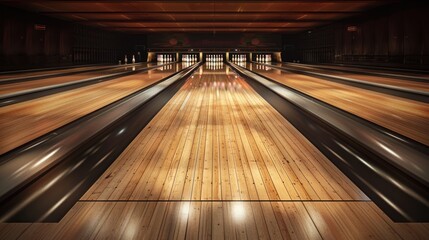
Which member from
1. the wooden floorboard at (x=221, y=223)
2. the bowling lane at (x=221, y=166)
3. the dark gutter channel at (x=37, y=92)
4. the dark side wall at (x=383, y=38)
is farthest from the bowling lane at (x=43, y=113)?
the dark side wall at (x=383, y=38)

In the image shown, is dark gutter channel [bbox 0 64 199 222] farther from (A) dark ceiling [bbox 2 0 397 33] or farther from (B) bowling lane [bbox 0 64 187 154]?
(A) dark ceiling [bbox 2 0 397 33]

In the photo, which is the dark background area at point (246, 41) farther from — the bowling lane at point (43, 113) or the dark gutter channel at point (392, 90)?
the bowling lane at point (43, 113)

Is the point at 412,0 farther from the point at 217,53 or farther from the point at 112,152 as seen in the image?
the point at 217,53

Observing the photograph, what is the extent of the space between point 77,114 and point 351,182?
3.29m

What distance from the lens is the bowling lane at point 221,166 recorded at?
Answer: 7.16ft

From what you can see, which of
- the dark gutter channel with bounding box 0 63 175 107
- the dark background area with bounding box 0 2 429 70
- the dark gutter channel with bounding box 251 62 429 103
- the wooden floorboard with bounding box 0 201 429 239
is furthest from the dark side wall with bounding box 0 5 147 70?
the wooden floorboard with bounding box 0 201 429 239

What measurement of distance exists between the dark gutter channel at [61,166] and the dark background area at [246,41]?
8.23 metres

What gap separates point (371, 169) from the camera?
2566 mm

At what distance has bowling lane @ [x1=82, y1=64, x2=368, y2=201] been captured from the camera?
2.18 meters

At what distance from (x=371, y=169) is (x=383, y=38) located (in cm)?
1002

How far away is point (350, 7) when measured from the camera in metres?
10.6

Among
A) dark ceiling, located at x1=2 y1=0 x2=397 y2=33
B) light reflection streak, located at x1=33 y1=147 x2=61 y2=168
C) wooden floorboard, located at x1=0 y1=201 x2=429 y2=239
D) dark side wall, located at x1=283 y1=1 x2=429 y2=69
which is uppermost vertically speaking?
dark ceiling, located at x1=2 y1=0 x2=397 y2=33

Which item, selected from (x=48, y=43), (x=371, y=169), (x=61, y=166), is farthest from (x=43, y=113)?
(x=48, y=43)

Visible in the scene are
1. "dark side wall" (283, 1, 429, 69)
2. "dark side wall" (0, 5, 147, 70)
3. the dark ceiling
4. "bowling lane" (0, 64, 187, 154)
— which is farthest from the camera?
"dark side wall" (0, 5, 147, 70)
